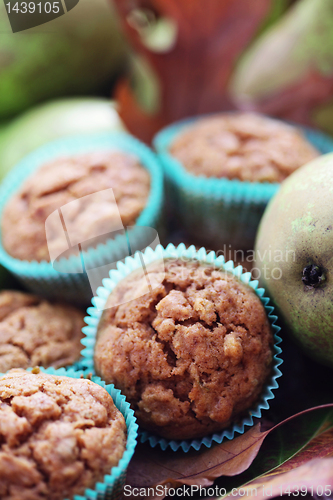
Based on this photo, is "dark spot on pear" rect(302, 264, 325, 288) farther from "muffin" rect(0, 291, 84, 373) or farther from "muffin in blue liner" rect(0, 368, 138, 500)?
"muffin" rect(0, 291, 84, 373)

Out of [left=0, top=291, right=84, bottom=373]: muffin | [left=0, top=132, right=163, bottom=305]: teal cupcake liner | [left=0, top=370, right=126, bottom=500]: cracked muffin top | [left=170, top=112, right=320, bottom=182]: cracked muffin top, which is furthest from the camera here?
[left=170, top=112, right=320, bottom=182]: cracked muffin top

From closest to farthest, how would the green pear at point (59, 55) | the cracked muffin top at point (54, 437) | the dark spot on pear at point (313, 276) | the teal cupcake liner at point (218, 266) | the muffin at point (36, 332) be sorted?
1. the cracked muffin top at point (54, 437)
2. the dark spot on pear at point (313, 276)
3. the teal cupcake liner at point (218, 266)
4. the muffin at point (36, 332)
5. the green pear at point (59, 55)

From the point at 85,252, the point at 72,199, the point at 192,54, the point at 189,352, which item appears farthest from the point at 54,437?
the point at 192,54

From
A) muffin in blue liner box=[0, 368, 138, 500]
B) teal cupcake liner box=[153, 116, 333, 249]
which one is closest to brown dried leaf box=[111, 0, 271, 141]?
teal cupcake liner box=[153, 116, 333, 249]

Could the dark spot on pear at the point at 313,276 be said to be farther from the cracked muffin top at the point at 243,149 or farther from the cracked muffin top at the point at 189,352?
the cracked muffin top at the point at 243,149

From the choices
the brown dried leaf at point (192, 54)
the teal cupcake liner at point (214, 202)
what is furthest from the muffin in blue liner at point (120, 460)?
the brown dried leaf at point (192, 54)

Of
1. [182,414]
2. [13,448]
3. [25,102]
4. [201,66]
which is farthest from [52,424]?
[25,102]
